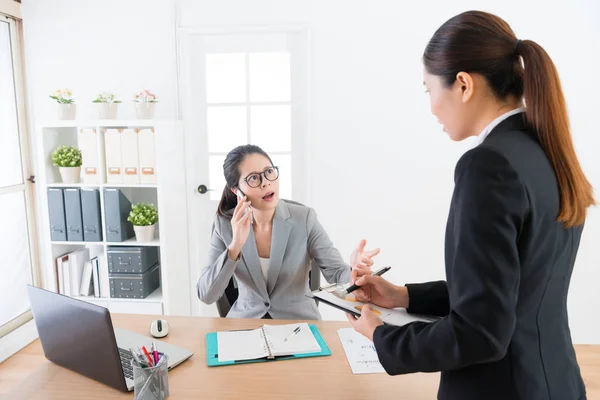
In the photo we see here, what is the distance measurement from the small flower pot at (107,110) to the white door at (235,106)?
0.46 meters

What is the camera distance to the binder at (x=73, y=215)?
3232mm

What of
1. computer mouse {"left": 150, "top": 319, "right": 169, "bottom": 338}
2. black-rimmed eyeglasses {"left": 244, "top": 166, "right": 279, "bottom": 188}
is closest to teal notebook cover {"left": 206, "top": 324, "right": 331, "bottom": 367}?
computer mouse {"left": 150, "top": 319, "right": 169, "bottom": 338}

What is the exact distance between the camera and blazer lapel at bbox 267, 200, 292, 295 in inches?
83.0

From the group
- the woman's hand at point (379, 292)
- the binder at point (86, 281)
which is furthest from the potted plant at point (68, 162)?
the woman's hand at point (379, 292)

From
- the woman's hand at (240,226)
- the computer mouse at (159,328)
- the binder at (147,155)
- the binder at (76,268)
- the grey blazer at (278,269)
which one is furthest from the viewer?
the binder at (76,268)

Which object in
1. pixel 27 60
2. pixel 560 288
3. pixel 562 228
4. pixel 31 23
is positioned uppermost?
pixel 31 23

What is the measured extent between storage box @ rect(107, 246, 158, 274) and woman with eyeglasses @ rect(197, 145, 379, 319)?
4.17 ft

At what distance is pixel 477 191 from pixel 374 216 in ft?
8.47

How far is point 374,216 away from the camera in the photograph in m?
3.43

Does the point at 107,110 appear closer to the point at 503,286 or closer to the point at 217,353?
the point at 217,353

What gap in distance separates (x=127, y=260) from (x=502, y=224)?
2845 mm

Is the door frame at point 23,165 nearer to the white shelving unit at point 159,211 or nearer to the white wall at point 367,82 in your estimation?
the white wall at point 367,82

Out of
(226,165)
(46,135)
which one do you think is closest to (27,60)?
(46,135)

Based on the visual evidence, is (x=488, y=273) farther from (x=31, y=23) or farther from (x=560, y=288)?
(x=31, y=23)
